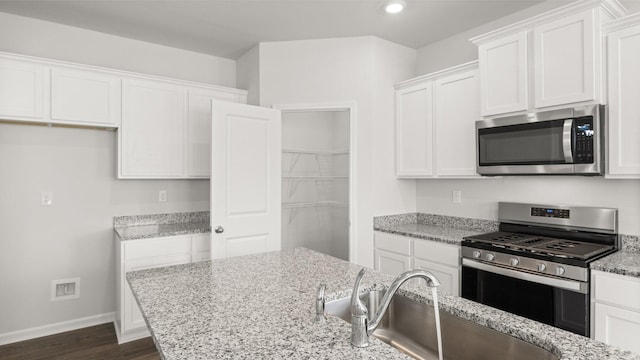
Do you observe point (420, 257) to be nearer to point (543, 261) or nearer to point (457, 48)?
point (543, 261)

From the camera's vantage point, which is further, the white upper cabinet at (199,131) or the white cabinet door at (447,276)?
the white upper cabinet at (199,131)

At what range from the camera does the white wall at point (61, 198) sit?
293 centimetres

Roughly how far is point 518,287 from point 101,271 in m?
3.35

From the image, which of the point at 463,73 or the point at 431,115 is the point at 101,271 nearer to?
the point at 431,115

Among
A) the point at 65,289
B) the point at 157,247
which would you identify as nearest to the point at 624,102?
the point at 157,247

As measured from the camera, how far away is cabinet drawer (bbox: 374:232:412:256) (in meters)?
3.09

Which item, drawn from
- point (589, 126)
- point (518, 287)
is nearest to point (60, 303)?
point (518, 287)

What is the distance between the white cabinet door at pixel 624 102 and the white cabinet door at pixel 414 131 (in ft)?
4.32

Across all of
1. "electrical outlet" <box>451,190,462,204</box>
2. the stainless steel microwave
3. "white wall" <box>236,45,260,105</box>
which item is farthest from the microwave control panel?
"white wall" <box>236,45,260,105</box>

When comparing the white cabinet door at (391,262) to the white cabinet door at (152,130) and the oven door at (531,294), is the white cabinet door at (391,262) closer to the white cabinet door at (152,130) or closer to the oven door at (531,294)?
the oven door at (531,294)

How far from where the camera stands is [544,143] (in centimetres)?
238

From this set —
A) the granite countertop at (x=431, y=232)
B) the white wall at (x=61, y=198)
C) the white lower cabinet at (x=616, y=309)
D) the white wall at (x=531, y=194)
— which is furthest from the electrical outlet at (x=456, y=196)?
the white wall at (x=61, y=198)

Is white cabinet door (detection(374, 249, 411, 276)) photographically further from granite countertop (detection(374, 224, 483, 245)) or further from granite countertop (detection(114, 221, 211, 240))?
granite countertop (detection(114, 221, 211, 240))

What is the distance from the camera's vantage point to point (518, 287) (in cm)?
224
